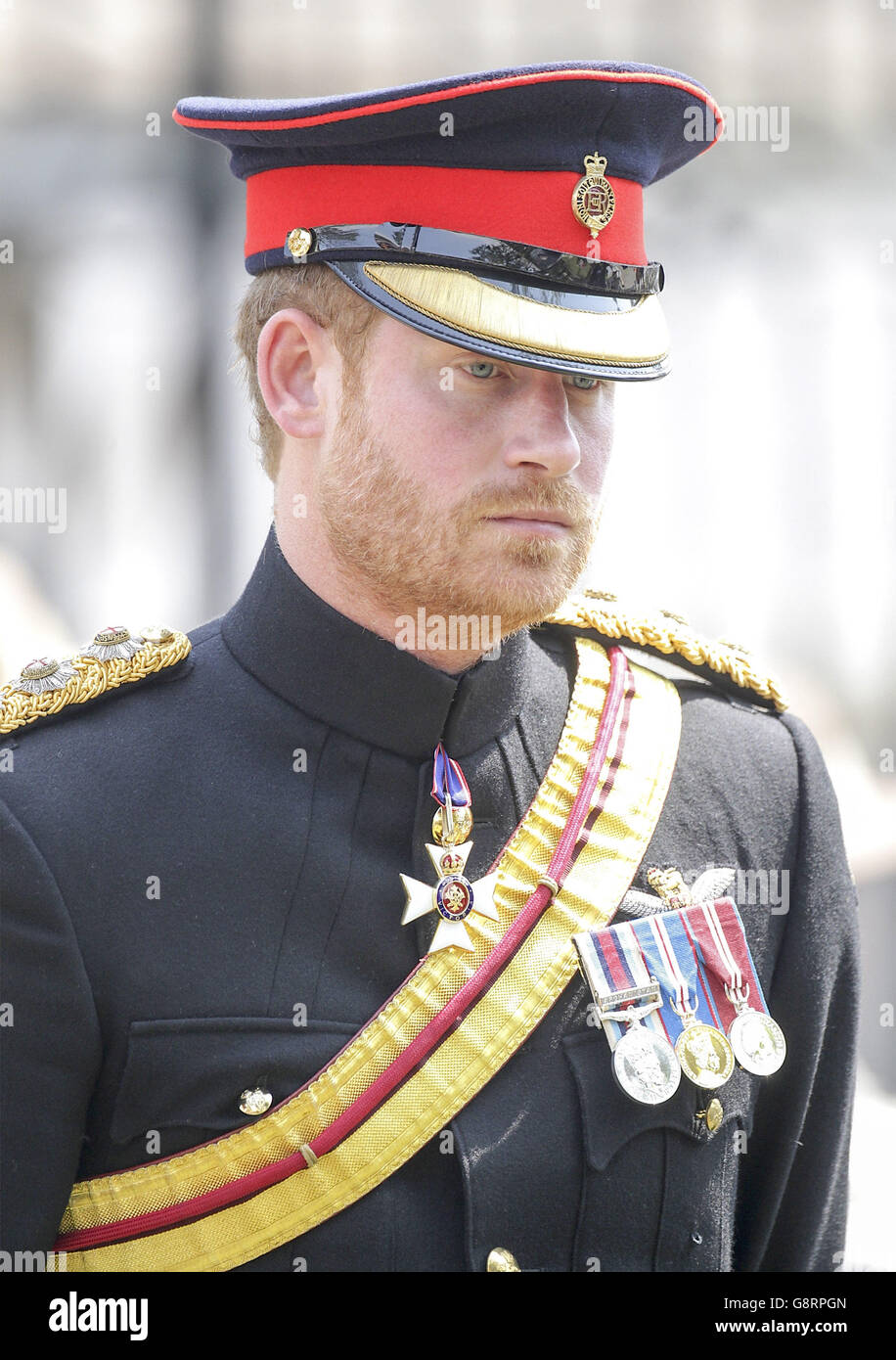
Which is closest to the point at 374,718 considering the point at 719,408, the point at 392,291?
the point at 392,291

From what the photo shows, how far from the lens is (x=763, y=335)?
5531 mm

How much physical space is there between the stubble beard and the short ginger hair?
81mm

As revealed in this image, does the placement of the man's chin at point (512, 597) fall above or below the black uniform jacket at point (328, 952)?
above

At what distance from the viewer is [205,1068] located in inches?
81.0

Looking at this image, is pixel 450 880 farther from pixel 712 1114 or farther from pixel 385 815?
pixel 712 1114

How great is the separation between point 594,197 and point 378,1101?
1149mm

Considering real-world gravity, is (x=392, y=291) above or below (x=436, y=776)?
above

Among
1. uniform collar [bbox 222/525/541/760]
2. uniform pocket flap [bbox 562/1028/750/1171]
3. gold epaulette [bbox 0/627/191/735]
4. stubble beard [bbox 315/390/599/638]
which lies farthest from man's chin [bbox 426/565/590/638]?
uniform pocket flap [bbox 562/1028/750/1171]

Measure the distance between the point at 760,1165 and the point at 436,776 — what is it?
740mm

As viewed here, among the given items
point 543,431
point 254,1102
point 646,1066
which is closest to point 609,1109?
point 646,1066

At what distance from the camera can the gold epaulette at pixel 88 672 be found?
7.46 feet

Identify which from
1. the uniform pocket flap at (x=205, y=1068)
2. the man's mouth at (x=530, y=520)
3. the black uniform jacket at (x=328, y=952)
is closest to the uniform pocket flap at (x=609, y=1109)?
the black uniform jacket at (x=328, y=952)

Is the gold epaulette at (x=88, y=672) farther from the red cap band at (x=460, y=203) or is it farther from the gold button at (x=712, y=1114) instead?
the gold button at (x=712, y=1114)
